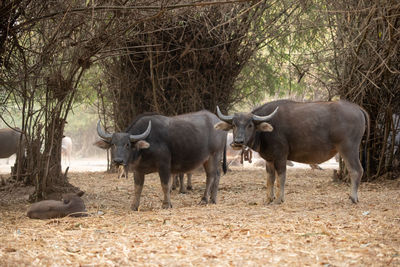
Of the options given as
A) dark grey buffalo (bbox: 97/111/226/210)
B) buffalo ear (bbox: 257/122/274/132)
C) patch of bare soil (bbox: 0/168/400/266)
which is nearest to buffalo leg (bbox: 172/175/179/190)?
patch of bare soil (bbox: 0/168/400/266)

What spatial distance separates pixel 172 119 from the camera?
7.56 m

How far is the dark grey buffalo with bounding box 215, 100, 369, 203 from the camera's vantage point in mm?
7102

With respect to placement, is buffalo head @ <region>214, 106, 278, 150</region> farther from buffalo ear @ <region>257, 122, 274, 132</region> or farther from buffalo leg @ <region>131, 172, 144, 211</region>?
buffalo leg @ <region>131, 172, 144, 211</region>

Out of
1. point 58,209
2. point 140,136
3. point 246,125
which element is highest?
point 246,125

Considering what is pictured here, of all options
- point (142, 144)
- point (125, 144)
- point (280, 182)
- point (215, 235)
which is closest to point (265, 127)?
point (280, 182)

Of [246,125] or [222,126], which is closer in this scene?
[246,125]

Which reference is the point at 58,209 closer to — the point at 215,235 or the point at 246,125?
the point at 215,235

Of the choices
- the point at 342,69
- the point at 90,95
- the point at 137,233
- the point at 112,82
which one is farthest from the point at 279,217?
the point at 90,95

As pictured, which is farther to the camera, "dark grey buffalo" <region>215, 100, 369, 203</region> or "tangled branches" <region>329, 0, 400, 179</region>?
"tangled branches" <region>329, 0, 400, 179</region>

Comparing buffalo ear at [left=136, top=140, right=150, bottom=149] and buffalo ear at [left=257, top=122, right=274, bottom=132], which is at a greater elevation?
buffalo ear at [left=257, top=122, right=274, bottom=132]

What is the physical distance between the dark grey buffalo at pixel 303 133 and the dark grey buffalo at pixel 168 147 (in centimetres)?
43

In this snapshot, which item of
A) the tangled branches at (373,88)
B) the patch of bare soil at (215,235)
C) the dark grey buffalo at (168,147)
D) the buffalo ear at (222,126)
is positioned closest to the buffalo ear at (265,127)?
the buffalo ear at (222,126)

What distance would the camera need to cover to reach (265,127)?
23.2ft

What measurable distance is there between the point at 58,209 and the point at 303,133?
10.6 ft
